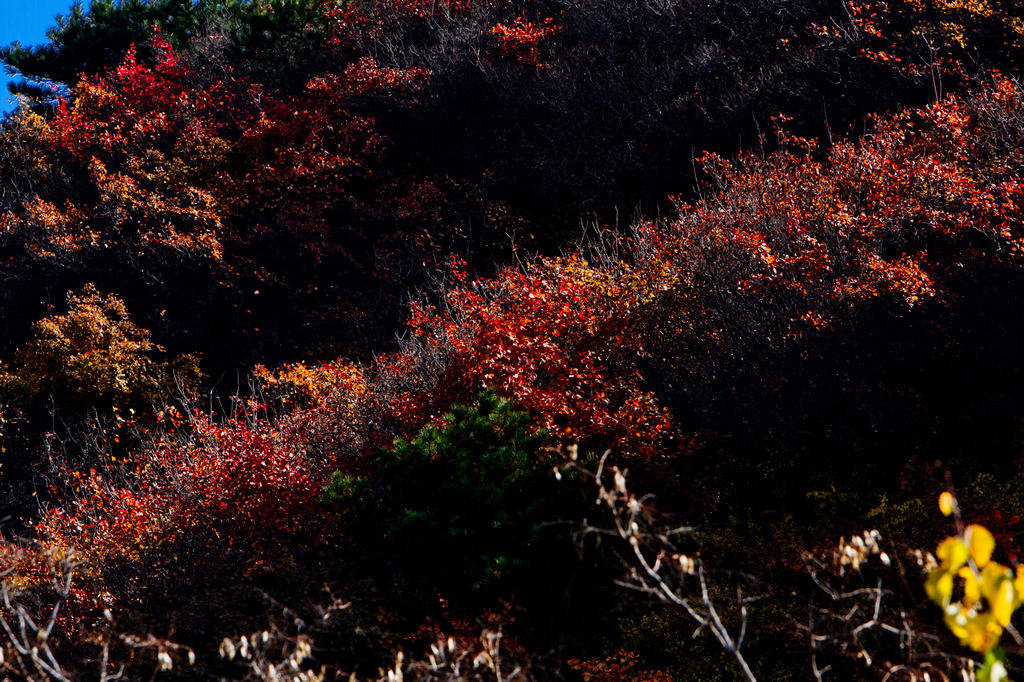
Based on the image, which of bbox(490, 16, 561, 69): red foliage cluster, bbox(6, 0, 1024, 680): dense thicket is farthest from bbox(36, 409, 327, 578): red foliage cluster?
bbox(490, 16, 561, 69): red foliage cluster

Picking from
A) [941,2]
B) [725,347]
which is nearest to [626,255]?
[725,347]

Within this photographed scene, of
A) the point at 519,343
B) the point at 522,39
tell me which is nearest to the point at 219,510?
the point at 519,343

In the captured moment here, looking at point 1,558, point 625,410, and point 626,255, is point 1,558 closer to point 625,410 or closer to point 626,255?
point 625,410

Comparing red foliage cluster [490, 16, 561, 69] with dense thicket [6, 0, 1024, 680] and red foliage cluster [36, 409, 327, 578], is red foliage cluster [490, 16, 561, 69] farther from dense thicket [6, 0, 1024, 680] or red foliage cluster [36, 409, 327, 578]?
red foliage cluster [36, 409, 327, 578]

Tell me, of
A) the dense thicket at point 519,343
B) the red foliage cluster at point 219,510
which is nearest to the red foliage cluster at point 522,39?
the dense thicket at point 519,343

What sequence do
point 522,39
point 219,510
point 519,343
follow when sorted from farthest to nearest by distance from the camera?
1. point 522,39
2. point 519,343
3. point 219,510

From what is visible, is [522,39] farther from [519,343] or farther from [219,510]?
[219,510]

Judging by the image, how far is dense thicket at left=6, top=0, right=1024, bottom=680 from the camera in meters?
9.39

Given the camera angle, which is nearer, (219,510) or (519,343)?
(219,510)

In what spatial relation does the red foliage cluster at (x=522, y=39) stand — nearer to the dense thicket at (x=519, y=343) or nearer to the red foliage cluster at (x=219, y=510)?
the dense thicket at (x=519, y=343)

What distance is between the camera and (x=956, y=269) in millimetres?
12164

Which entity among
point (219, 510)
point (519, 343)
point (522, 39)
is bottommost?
point (219, 510)

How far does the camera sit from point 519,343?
12.5 m

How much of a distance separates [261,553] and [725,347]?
7.15 meters
